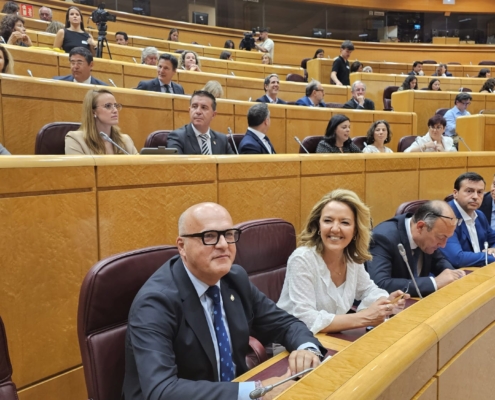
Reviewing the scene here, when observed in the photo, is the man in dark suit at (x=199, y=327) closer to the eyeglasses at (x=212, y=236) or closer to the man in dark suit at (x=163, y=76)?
the eyeglasses at (x=212, y=236)

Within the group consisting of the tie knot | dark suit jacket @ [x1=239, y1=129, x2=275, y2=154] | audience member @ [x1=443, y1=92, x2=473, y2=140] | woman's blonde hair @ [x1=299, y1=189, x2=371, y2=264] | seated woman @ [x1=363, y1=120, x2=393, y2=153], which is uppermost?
audience member @ [x1=443, y1=92, x2=473, y2=140]

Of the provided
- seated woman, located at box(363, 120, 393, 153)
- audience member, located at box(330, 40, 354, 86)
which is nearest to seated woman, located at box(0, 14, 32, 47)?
seated woman, located at box(363, 120, 393, 153)

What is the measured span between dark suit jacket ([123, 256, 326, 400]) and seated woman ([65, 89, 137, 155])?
95 centimetres

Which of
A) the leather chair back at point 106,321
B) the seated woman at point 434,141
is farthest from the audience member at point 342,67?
the leather chair back at point 106,321

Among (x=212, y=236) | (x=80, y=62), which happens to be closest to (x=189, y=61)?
(x=80, y=62)

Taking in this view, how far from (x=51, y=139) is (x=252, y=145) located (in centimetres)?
88

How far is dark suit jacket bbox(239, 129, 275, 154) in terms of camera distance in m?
2.23

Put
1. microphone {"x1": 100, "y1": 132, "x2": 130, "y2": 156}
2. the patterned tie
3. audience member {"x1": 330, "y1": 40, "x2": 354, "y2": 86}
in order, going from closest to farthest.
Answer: the patterned tie, microphone {"x1": 100, "y1": 132, "x2": 130, "y2": 156}, audience member {"x1": 330, "y1": 40, "x2": 354, "y2": 86}

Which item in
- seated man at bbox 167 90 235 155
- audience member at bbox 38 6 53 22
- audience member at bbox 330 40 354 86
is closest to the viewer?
seated man at bbox 167 90 235 155

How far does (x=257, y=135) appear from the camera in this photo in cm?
229

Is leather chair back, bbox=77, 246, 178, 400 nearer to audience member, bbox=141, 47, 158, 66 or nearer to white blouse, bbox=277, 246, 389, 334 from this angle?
white blouse, bbox=277, 246, 389, 334

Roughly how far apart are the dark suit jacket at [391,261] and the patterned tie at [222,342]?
655mm

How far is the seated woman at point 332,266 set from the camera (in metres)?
1.11

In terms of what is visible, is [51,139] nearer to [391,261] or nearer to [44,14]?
[391,261]
